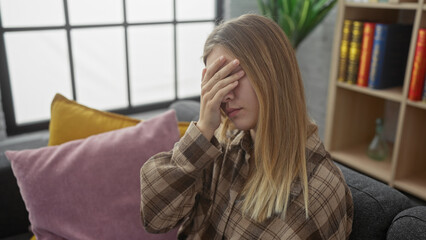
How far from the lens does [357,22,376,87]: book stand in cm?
187

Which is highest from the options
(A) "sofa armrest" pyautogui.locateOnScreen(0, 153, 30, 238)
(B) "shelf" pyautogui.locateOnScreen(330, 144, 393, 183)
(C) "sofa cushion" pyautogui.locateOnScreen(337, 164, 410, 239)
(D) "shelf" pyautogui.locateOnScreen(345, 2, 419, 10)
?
(D) "shelf" pyautogui.locateOnScreen(345, 2, 419, 10)

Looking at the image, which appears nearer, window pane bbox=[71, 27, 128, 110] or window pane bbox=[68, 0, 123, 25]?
window pane bbox=[68, 0, 123, 25]

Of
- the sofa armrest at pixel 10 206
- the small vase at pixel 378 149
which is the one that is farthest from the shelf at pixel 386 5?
the sofa armrest at pixel 10 206

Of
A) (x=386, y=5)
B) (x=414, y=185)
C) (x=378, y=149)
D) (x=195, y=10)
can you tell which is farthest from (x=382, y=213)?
(x=195, y=10)

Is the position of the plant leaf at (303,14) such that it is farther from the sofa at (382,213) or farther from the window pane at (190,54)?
the sofa at (382,213)

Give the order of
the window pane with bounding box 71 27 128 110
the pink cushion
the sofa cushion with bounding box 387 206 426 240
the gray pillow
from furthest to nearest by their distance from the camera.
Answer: the window pane with bounding box 71 27 128 110, the gray pillow, the pink cushion, the sofa cushion with bounding box 387 206 426 240

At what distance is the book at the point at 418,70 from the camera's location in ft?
5.37

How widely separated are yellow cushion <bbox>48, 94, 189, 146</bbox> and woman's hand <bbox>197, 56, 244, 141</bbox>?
36 cm

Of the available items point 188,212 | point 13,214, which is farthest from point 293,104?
point 13,214

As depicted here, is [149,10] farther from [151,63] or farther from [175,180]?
[175,180]

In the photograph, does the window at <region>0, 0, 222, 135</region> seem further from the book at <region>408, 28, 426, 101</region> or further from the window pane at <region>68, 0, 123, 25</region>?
the book at <region>408, 28, 426, 101</region>

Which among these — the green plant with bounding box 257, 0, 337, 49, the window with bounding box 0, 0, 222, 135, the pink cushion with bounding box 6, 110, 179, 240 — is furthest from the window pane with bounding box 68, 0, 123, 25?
the pink cushion with bounding box 6, 110, 179, 240

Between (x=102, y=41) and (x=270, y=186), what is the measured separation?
5.48 feet

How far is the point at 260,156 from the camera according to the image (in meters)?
0.94
